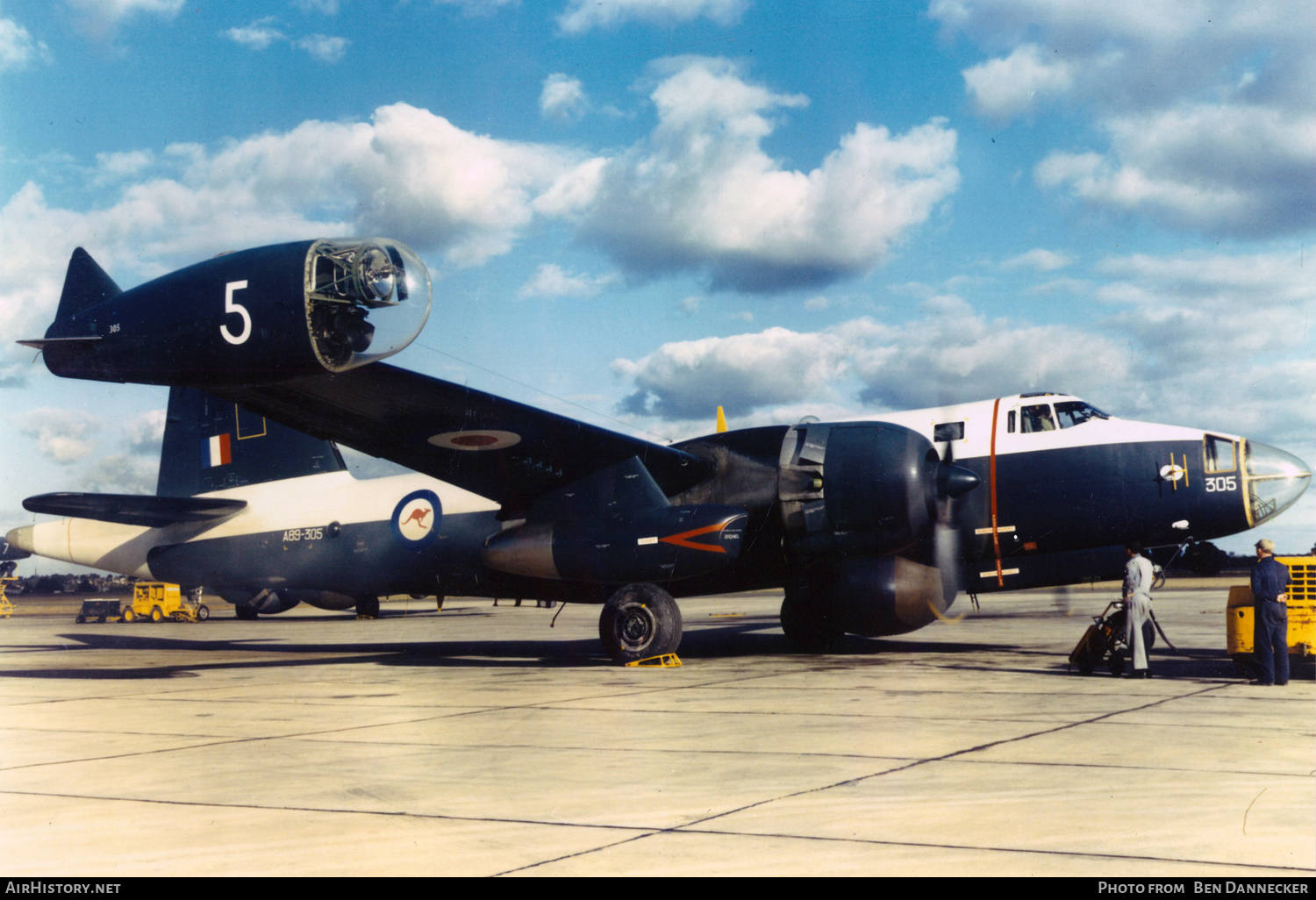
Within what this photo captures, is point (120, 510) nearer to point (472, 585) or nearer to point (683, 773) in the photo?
point (472, 585)

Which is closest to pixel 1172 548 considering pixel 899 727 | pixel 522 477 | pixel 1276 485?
pixel 1276 485

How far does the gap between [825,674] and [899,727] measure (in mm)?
4835

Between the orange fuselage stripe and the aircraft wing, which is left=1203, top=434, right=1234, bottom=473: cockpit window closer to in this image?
the orange fuselage stripe

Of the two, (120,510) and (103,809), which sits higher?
(120,510)

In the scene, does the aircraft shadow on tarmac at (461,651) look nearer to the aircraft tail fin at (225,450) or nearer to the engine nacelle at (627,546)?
the engine nacelle at (627,546)

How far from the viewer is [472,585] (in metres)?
18.0

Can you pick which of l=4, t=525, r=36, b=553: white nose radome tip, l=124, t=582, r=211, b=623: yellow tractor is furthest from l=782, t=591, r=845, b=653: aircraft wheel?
l=124, t=582, r=211, b=623: yellow tractor

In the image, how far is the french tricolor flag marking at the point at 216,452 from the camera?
75.3 feet

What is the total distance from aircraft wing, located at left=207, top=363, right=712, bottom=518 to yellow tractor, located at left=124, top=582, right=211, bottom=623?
94.8ft

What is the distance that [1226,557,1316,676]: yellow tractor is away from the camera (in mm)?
12758

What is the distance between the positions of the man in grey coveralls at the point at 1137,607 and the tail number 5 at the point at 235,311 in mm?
10806

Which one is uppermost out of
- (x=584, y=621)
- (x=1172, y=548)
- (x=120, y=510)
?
(x=120, y=510)

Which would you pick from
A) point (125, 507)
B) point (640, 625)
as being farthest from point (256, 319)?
point (125, 507)

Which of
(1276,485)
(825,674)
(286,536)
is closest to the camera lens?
(825,674)
